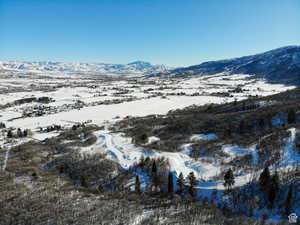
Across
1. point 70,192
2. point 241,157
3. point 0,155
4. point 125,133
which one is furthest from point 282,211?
point 0,155

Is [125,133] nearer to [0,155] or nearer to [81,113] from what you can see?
[0,155]

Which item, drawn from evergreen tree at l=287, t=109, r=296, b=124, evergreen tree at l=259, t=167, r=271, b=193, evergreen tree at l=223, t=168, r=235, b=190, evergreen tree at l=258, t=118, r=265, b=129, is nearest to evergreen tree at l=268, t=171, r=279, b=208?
evergreen tree at l=259, t=167, r=271, b=193

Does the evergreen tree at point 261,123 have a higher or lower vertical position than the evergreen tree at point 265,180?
higher

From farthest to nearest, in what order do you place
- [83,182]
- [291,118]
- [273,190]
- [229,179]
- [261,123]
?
[261,123], [291,118], [83,182], [229,179], [273,190]

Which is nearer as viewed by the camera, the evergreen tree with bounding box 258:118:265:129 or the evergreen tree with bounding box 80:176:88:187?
the evergreen tree with bounding box 80:176:88:187

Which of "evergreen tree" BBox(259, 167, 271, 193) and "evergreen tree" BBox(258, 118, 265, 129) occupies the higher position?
"evergreen tree" BBox(258, 118, 265, 129)

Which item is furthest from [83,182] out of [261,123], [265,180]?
[261,123]

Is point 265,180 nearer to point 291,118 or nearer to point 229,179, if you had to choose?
point 229,179

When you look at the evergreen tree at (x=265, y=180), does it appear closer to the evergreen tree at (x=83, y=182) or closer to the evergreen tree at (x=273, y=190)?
the evergreen tree at (x=273, y=190)

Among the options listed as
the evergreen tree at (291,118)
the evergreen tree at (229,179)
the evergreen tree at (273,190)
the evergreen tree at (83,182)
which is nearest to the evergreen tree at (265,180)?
the evergreen tree at (273,190)

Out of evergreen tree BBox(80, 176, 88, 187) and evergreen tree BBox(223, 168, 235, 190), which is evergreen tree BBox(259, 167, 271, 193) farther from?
evergreen tree BBox(80, 176, 88, 187)

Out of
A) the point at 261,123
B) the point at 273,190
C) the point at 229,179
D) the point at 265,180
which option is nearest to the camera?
the point at 273,190
